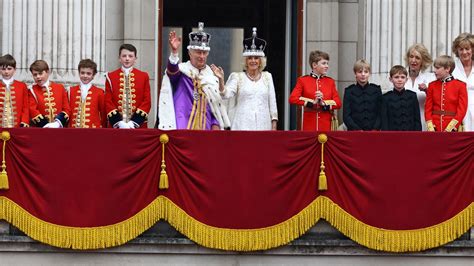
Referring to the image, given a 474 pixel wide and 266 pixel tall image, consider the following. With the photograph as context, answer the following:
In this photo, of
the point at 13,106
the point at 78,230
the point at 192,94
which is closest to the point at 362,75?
the point at 192,94

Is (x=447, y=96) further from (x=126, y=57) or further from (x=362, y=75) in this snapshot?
(x=126, y=57)

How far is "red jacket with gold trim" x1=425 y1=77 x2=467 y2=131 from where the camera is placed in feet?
68.4

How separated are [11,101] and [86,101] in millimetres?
911

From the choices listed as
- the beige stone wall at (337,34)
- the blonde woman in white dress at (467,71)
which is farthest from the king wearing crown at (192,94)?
the beige stone wall at (337,34)

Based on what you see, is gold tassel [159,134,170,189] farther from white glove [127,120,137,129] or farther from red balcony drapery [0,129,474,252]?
white glove [127,120,137,129]

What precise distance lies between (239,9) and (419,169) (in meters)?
8.44

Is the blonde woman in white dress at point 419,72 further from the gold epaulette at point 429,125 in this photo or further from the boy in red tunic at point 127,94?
the boy in red tunic at point 127,94

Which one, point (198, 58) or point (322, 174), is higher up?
point (198, 58)

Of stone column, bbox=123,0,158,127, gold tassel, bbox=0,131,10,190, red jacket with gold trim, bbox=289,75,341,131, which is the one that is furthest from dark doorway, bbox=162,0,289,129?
gold tassel, bbox=0,131,10,190

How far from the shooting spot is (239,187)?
1983 cm

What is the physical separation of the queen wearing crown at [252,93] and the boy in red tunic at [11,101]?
8.16 feet

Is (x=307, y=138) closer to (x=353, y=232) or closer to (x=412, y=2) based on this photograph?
(x=353, y=232)

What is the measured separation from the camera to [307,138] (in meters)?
19.8

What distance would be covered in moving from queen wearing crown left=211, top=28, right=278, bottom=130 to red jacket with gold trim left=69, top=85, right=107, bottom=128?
1.58 meters
